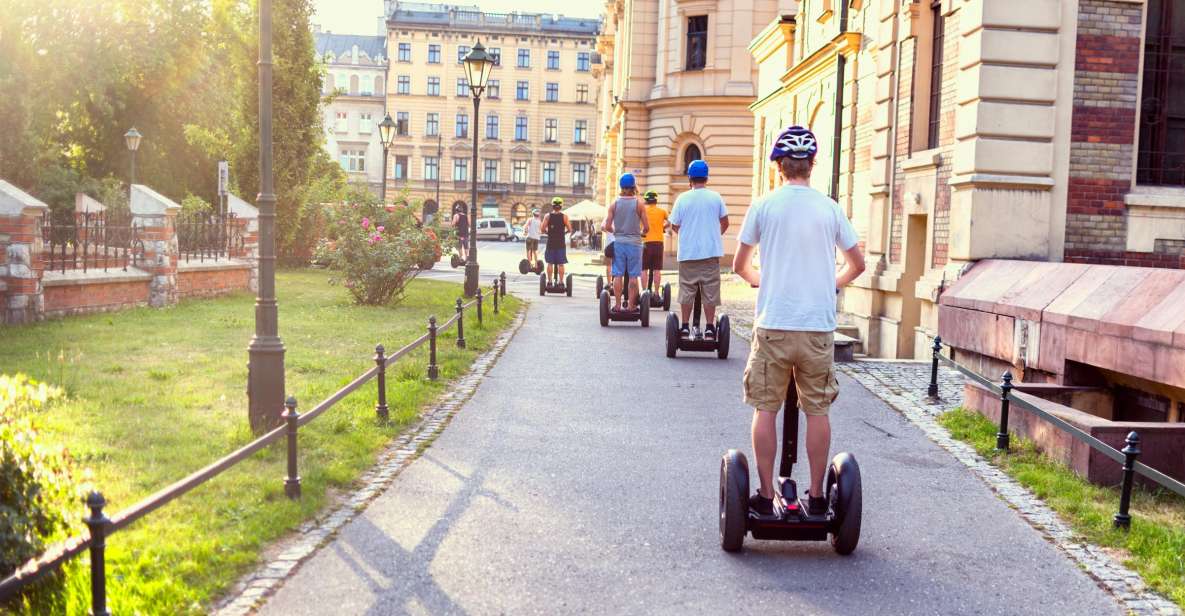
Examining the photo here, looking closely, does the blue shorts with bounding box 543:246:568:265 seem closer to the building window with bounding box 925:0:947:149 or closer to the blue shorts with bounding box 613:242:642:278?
the blue shorts with bounding box 613:242:642:278

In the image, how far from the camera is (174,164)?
144 feet

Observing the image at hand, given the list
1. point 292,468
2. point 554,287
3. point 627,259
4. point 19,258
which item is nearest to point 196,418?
point 292,468

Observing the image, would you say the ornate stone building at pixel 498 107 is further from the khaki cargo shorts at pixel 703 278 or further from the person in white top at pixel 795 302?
the person in white top at pixel 795 302

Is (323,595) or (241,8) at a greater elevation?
(241,8)

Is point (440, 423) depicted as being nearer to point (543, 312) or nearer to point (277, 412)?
point (277, 412)

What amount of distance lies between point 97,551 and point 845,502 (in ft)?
10.1

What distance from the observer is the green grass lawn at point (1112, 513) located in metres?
5.22

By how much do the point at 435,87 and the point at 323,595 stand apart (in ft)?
318

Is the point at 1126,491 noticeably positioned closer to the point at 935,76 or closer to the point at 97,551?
the point at 97,551

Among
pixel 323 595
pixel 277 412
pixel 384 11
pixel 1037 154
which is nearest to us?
pixel 323 595

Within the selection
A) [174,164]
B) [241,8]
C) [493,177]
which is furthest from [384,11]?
[241,8]

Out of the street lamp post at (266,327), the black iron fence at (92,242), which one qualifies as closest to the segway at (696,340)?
the street lamp post at (266,327)

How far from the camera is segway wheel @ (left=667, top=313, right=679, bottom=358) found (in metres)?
12.7

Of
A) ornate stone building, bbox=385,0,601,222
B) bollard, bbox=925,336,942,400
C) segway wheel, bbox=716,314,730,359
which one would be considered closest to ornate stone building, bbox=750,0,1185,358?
segway wheel, bbox=716,314,730,359
